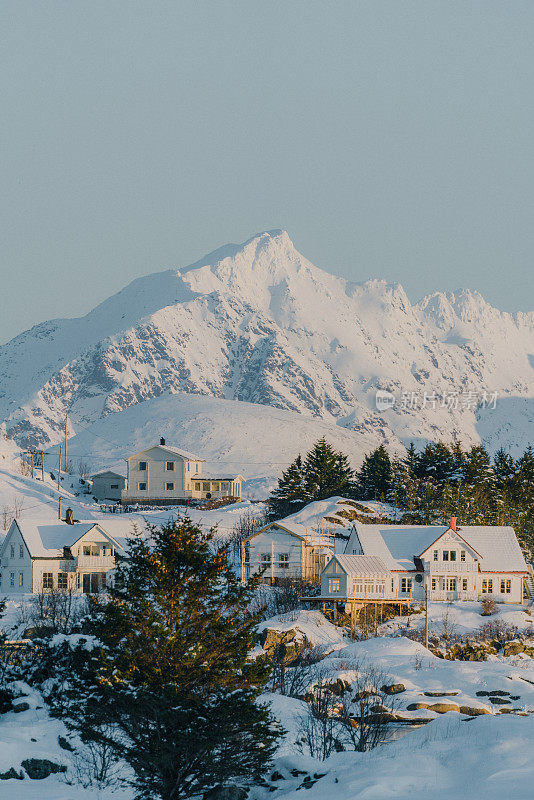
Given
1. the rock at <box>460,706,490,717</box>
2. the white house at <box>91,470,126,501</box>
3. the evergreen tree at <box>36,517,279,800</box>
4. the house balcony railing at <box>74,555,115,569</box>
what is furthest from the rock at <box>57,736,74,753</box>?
the white house at <box>91,470,126,501</box>

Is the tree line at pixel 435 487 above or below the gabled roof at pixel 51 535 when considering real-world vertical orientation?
above

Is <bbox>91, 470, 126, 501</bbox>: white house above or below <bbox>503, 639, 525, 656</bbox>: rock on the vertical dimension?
above

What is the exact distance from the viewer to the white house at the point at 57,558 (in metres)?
98.6

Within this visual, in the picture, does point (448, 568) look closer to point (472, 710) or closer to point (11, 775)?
point (472, 710)

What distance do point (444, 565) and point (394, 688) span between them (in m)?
32.7

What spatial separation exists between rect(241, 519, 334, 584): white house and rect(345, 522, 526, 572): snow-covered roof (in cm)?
467

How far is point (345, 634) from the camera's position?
8262 centimetres

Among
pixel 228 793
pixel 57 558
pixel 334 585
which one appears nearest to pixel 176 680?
pixel 228 793

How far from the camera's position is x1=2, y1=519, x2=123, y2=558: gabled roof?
99.1m

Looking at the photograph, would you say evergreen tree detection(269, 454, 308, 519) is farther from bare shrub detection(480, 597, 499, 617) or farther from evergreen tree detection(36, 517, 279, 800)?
evergreen tree detection(36, 517, 279, 800)

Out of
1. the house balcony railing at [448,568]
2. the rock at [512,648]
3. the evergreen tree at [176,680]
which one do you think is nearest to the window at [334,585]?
the house balcony railing at [448,568]

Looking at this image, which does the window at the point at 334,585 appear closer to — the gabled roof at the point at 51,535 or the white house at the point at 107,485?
the gabled roof at the point at 51,535

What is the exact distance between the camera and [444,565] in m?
93.9

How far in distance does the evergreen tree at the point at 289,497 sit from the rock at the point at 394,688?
6533 cm
